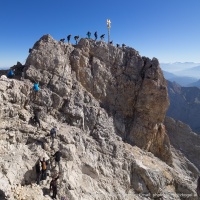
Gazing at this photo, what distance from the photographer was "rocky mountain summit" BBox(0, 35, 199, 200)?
957 inches

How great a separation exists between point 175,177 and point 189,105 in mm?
149275

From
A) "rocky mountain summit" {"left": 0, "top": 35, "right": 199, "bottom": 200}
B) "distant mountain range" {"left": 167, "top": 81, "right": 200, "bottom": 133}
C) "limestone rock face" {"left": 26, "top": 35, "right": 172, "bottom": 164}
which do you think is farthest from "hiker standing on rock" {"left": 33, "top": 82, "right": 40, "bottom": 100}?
"distant mountain range" {"left": 167, "top": 81, "right": 200, "bottom": 133}

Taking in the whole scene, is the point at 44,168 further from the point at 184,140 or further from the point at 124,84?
the point at 184,140

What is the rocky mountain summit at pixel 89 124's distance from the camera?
957 inches

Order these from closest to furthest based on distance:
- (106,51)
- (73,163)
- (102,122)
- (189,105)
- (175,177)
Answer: (73,163) < (102,122) < (175,177) < (106,51) < (189,105)

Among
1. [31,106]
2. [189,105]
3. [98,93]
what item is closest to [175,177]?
[98,93]

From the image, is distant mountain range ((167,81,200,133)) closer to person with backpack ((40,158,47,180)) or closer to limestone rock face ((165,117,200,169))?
limestone rock face ((165,117,200,169))

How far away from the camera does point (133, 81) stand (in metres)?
40.7

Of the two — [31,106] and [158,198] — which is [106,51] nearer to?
[31,106]

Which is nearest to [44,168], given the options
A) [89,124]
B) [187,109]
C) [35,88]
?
[35,88]

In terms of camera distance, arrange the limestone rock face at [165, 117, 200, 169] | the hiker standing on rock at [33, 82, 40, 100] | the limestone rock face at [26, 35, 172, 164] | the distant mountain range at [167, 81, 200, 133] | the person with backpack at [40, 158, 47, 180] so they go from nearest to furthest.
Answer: the person with backpack at [40, 158, 47, 180]
the hiker standing on rock at [33, 82, 40, 100]
the limestone rock face at [26, 35, 172, 164]
the limestone rock face at [165, 117, 200, 169]
the distant mountain range at [167, 81, 200, 133]

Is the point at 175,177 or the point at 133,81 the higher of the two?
the point at 133,81

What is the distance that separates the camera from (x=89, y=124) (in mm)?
33531

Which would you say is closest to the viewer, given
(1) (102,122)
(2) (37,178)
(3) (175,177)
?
(2) (37,178)
